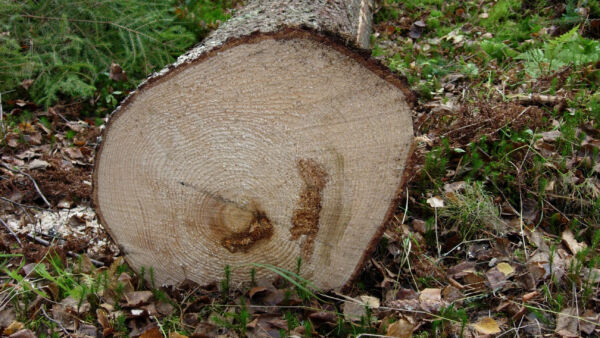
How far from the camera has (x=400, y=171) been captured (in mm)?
2281

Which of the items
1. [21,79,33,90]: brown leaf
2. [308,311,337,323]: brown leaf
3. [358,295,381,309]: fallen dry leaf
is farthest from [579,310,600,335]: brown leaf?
[21,79,33,90]: brown leaf

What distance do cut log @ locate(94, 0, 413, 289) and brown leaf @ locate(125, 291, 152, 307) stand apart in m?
0.17

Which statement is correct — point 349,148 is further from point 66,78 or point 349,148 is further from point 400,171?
point 66,78

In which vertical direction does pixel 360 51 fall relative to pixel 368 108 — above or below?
above

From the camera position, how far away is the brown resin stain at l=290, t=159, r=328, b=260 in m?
2.29

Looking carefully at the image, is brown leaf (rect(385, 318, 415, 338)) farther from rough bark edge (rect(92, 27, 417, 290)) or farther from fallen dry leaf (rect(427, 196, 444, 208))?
fallen dry leaf (rect(427, 196, 444, 208))

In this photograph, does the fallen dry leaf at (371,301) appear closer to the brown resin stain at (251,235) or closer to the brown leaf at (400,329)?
the brown leaf at (400,329)

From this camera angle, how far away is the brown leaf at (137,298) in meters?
2.40

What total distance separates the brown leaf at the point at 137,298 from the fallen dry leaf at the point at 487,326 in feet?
5.13

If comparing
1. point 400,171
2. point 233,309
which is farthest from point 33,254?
point 400,171

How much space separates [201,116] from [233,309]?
97cm

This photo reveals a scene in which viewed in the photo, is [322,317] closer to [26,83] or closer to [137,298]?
[137,298]

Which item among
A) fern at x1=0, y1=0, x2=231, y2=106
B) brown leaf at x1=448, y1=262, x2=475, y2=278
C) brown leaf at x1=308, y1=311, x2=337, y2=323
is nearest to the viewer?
brown leaf at x1=308, y1=311, x2=337, y2=323

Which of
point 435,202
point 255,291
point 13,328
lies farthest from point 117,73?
point 435,202
